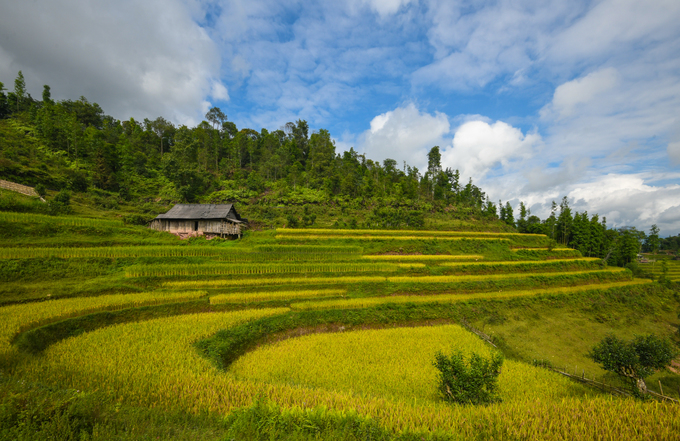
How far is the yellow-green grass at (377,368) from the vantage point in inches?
336

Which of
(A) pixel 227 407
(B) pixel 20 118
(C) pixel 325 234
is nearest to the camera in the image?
(A) pixel 227 407

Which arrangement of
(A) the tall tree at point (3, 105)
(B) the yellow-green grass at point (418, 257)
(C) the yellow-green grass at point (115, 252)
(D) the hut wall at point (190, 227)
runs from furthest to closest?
(A) the tall tree at point (3, 105)
(D) the hut wall at point (190, 227)
(B) the yellow-green grass at point (418, 257)
(C) the yellow-green grass at point (115, 252)

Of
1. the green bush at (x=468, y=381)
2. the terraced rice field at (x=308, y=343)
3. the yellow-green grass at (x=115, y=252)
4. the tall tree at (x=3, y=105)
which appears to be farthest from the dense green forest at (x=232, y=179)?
the green bush at (x=468, y=381)

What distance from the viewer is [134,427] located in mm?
4434

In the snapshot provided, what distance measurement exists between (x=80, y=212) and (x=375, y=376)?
99.3 feet

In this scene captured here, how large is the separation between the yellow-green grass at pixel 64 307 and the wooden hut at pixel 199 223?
12.2m

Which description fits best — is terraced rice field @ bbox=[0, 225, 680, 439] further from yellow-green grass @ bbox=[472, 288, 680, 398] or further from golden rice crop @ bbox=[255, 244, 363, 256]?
yellow-green grass @ bbox=[472, 288, 680, 398]

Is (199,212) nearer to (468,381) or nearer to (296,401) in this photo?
(296,401)

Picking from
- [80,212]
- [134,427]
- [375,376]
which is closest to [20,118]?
[80,212]

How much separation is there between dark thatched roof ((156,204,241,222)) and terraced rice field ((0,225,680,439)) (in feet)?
16.8

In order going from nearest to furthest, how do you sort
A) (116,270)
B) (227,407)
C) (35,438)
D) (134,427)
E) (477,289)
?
(35,438)
(134,427)
(227,407)
(116,270)
(477,289)

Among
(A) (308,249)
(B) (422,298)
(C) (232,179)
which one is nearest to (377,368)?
(B) (422,298)

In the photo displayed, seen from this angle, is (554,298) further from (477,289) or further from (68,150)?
(68,150)

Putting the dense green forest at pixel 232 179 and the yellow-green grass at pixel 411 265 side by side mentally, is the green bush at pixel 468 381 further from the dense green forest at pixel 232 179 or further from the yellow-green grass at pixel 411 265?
the dense green forest at pixel 232 179
